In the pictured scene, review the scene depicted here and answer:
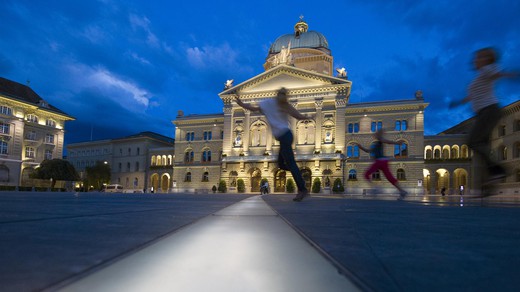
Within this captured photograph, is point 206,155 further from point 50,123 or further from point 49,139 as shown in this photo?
point 50,123

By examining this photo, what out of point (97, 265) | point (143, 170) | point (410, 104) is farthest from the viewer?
point (143, 170)

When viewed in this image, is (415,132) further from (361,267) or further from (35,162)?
(35,162)

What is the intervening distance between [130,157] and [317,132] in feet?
109

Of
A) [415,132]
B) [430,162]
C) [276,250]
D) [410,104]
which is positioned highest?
[410,104]

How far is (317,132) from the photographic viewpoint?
121 ft

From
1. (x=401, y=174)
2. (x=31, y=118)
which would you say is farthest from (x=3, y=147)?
(x=401, y=174)

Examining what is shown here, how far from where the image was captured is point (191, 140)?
46.1 m

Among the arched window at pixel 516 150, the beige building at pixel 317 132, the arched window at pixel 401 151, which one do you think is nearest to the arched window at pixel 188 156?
the beige building at pixel 317 132

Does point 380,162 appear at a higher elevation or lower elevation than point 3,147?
lower

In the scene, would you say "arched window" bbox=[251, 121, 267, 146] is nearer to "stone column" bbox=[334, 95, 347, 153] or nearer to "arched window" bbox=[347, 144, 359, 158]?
"stone column" bbox=[334, 95, 347, 153]

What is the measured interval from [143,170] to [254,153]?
902 inches

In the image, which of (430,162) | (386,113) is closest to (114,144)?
(386,113)

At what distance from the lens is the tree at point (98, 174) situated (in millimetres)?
53844

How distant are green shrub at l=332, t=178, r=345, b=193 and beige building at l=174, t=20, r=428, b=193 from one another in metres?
0.63
